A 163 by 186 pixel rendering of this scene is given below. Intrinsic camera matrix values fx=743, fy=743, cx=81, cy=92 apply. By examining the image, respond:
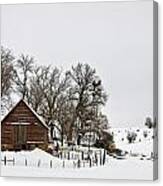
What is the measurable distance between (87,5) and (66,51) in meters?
0.13

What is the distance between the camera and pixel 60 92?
1.87 m

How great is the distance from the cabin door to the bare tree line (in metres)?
0.06

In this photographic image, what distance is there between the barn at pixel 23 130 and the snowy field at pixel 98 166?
0.07 ft

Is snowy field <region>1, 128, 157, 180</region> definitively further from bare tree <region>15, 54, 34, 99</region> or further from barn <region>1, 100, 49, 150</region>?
bare tree <region>15, 54, 34, 99</region>

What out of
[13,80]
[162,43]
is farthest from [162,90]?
[13,80]

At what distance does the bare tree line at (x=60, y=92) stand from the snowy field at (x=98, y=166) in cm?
7

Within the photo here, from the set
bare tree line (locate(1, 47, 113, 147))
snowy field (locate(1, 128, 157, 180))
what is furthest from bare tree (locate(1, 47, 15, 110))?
snowy field (locate(1, 128, 157, 180))

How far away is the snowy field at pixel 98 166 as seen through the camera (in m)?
1.81

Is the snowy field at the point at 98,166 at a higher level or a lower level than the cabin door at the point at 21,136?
lower

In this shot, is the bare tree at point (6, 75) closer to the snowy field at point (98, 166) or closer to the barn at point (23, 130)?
the barn at point (23, 130)

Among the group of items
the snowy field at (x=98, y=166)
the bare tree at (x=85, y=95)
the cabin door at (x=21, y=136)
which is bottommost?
the snowy field at (x=98, y=166)

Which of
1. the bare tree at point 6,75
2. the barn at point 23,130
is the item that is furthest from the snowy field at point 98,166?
the bare tree at point 6,75

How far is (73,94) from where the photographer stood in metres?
1.87

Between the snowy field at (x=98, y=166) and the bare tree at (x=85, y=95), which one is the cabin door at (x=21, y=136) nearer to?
the snowy field at (x=98, y=166)
